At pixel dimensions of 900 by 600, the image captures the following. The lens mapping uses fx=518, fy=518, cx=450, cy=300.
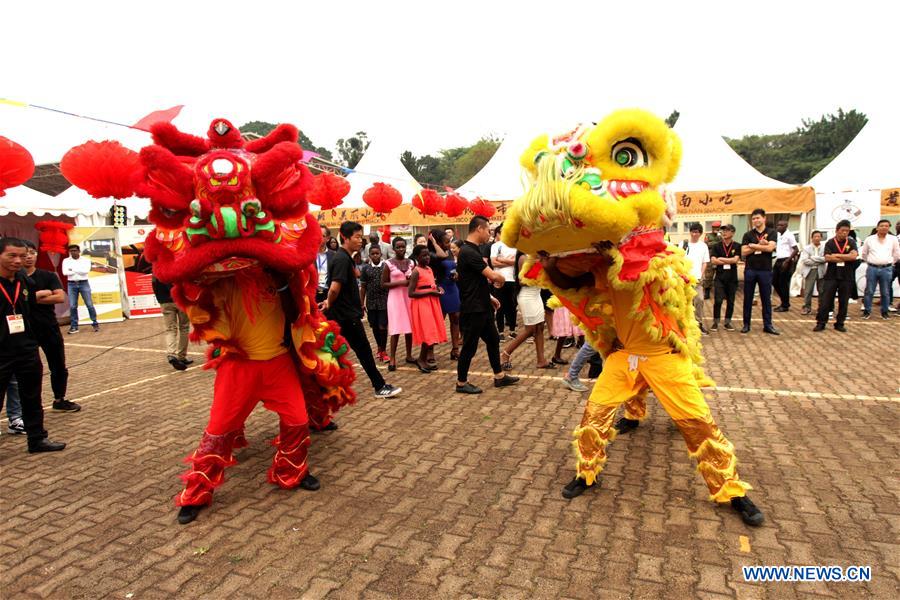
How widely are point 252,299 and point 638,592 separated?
9.30 feet

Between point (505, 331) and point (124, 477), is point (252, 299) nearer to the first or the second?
point (124, 477)

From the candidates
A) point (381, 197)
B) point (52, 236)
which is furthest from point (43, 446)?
point (381, 197)

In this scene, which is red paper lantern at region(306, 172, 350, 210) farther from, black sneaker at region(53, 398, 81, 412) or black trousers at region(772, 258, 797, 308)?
black trousers at region(772, 258, 797, 308)

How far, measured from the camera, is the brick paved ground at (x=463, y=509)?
2.68 m

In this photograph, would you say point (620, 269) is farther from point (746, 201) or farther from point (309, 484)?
point (746, 201)

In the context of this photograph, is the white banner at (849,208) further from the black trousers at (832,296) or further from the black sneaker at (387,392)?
the black sneaker at (387,392)

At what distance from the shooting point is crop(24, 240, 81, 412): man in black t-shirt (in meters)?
5.02

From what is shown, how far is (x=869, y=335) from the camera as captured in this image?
8.21m

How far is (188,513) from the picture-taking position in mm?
3322

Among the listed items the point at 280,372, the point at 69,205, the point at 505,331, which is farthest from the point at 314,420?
the point at 69,205

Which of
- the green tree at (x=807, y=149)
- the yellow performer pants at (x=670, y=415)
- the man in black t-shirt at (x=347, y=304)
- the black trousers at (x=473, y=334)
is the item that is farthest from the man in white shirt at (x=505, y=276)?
the green tree at (x=807, y=149)

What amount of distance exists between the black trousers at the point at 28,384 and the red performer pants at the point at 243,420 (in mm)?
2118

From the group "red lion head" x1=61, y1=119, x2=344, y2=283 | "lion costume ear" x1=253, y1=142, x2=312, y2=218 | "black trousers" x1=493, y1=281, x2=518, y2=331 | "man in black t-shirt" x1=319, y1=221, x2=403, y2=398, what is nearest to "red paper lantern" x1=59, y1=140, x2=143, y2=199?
"red lion head" x1=61, y1=119, x2=344, y2=283

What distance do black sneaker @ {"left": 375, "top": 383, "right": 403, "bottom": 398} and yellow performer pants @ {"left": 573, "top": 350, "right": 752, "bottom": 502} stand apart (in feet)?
8.93
